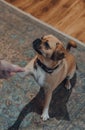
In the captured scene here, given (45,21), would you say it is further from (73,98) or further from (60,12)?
(73,98)

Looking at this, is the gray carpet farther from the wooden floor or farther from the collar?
the collar

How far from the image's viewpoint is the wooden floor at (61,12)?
7.59ft

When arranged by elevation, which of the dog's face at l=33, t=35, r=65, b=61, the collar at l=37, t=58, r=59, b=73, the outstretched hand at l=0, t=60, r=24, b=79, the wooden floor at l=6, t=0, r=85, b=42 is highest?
the outstretched hand at l=0, t=60, r=24, b=79

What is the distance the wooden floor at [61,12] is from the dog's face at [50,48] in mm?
795

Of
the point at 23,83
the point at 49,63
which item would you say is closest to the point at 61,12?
the point at 23,83

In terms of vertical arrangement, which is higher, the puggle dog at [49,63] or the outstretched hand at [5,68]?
the outstretched hand at [5,68]

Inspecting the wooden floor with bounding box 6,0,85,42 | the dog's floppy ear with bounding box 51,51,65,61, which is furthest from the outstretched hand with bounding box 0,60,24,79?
the wooden floor with bounding box 6,0,85,42

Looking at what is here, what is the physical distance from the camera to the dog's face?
1.45m

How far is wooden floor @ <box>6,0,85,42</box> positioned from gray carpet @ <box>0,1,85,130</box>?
0.11 metres

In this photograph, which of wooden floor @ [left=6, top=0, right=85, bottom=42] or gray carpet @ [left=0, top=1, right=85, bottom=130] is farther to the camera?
wooden floor @ [left=6, top=0, right=85, bottom=42]

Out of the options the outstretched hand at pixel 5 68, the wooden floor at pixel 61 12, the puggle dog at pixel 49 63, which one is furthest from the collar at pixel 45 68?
the wooden floor at pixel 61 12

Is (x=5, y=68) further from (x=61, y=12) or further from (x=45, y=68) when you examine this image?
(x=61, y=12)

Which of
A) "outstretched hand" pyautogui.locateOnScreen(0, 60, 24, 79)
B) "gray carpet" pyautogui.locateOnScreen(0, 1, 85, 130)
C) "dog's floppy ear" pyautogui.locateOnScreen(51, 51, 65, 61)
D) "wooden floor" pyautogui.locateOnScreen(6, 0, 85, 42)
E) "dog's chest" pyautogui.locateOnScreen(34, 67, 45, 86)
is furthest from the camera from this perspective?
"wooden floor" pyautogui.locateOnScreen(6, 0, 85, 42)

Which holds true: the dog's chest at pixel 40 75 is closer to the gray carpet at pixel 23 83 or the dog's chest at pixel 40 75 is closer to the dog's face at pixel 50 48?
the dog's face at pixel 50 48
